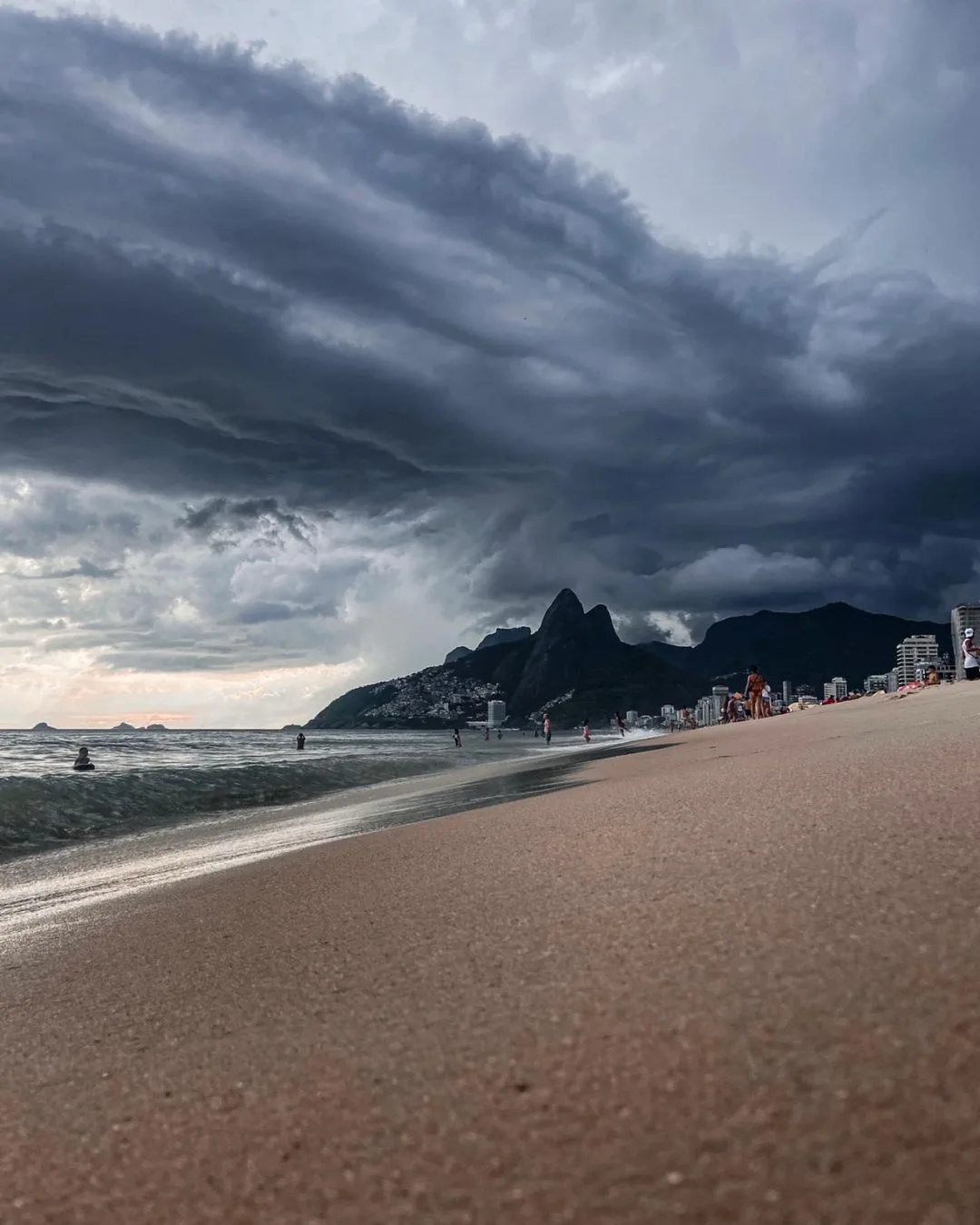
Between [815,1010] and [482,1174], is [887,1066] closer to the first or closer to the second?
[815,1010]

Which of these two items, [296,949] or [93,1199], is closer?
[93,1199]

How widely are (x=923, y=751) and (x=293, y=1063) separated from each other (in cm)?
397

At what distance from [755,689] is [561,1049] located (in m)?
32.0

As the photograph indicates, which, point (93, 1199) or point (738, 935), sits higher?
point (738, 935)

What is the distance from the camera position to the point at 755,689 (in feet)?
105

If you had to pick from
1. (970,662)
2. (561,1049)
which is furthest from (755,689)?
(561,1049)

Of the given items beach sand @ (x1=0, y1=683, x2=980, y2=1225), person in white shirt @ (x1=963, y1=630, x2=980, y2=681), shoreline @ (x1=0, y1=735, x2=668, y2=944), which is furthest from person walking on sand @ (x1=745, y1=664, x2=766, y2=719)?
beach sand @ (x1=0, y1=683, x2=980, y2=1225)

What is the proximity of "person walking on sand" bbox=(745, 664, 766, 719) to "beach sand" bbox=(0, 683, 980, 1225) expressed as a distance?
28721mm

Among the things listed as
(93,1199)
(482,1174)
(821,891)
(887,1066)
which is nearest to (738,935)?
(821,891)

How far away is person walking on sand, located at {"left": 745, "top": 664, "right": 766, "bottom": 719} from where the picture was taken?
3116 cm

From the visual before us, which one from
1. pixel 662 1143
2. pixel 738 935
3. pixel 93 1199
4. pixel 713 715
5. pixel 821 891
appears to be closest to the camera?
pixel 662 1143

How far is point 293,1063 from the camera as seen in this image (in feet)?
6.39

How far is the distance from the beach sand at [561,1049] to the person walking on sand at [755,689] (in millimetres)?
28721

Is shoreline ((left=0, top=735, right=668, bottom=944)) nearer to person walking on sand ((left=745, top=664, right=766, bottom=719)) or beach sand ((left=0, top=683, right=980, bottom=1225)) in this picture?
beach sand ((left=0, top=683, right=980, bottom=1225))
